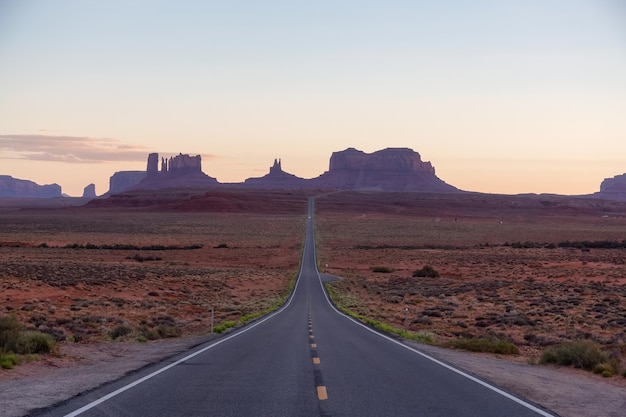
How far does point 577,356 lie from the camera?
1527cm

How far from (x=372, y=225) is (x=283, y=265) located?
6615 centimetres

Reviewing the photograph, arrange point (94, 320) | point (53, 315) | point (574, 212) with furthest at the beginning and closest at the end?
point (574, 212)
point (53, 315)
point (94, 320)

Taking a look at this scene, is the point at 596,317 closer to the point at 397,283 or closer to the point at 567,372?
the point at 567,372

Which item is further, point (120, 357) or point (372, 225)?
point (372, 225)

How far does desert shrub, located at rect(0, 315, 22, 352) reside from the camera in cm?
1450

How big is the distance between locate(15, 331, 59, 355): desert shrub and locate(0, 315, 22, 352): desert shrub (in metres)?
0.12

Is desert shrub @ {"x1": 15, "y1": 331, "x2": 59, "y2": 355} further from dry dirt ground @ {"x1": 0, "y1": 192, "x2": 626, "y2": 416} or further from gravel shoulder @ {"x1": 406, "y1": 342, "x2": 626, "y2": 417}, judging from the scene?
gravel shoulder @ {"x1": 406, "y1": 342, "x2": 626, "y2": 417}

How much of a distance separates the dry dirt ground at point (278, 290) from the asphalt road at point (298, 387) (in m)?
0.67

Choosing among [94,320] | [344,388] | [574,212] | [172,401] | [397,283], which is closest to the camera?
[172,401]

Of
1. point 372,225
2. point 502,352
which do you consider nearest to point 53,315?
point 502,352

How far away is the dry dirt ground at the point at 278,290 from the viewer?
1319 cm

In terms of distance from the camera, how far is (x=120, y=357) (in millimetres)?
15102

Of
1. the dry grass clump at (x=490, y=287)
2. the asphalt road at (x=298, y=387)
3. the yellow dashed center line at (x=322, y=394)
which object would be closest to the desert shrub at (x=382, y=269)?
the dry grass clump at (x=490, y=287)

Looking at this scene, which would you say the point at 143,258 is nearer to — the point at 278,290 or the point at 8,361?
the point at 278,290
